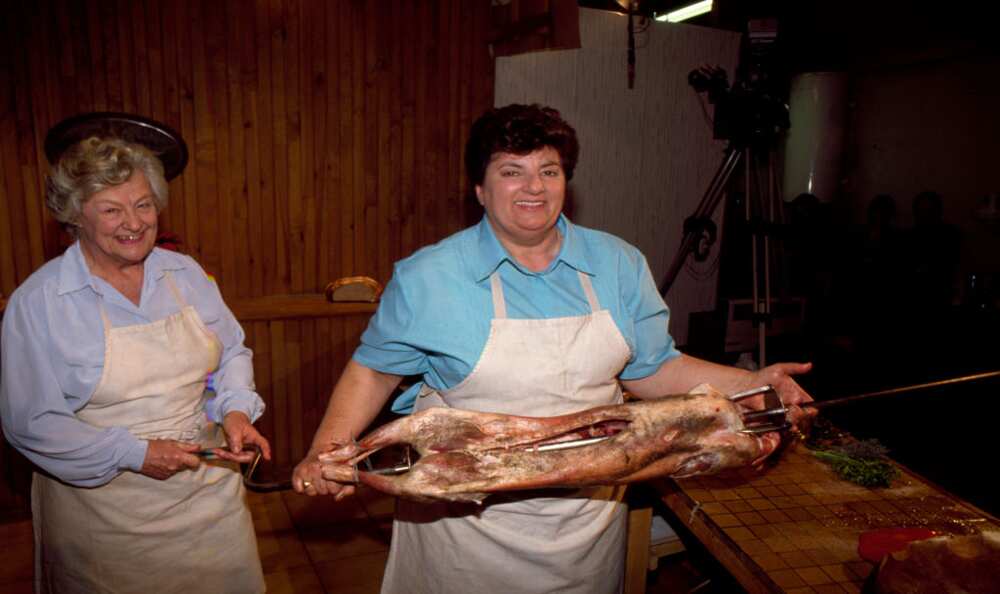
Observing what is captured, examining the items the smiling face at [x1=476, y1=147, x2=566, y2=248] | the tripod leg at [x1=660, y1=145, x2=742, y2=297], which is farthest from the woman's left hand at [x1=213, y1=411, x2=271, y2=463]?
the tripod leg at [x1=660, y1=145, x2=742, y2=297]

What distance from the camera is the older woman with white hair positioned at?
1890 millimetres

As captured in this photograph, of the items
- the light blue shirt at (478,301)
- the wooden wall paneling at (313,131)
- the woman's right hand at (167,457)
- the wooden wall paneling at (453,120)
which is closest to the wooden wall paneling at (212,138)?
the wooden wall paneling at (313,131)

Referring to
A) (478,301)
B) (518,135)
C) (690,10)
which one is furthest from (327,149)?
(690,10)

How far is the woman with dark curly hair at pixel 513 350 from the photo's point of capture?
6.03 feet

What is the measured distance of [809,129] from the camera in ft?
25.9

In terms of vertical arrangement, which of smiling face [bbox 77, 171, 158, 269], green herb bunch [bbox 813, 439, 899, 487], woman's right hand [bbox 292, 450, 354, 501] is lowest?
Result: green herb bunch [bbox 813, 439, 899, 487]

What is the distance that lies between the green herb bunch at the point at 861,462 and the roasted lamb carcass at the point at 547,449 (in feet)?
2.12

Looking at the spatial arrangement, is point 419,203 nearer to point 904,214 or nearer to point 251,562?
point 251,562

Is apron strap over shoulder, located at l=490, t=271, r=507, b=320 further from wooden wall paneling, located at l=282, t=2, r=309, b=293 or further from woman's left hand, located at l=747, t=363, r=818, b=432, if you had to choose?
wooden wall paneling, located at l=282, t=2, r=309, b=293

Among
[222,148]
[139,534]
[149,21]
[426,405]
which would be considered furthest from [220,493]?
[149,21]

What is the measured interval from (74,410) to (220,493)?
56 cm

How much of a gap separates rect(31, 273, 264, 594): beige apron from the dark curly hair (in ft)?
3.94

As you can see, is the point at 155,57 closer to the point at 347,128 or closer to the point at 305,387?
the point at 347,128

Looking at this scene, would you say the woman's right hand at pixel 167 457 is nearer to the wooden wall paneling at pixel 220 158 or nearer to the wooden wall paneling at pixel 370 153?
the wooden wall paneling at pixel 220 158
